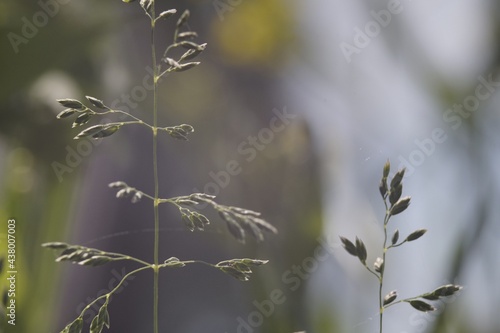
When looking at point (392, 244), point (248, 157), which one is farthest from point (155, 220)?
point (248, 157)

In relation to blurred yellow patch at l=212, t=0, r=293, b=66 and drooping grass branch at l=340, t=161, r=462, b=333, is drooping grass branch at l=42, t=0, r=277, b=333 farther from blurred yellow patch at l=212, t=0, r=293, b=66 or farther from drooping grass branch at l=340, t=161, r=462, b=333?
blurred yellow patch at l=212, t=0, r=293, b=66

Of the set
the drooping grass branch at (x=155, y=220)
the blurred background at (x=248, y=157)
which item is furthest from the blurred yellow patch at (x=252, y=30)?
the drooping grass branch at (x=155, y=220)

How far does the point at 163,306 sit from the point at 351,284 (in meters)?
0.45

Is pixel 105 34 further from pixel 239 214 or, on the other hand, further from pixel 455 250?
pixel 239 214

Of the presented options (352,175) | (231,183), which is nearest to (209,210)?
(231,183)

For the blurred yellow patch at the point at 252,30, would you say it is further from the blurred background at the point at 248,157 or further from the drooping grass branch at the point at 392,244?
the drooping grass branch at the point at 392,244

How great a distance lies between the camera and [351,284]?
682 mm

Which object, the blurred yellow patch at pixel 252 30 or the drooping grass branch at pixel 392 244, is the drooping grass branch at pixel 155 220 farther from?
the blurred yellow patch at pixel 252 30

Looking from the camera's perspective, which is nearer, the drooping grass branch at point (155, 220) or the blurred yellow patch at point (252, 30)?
the drooping grass branch at point (155, 220)

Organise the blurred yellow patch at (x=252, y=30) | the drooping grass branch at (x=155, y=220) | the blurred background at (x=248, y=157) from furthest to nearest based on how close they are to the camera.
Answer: the blurred yellow patch at (x=252, y=30)
the blurred background at (x=248, y=157)
the drooping grass branch at (x=155, y=220)

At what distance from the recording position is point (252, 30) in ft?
3.13

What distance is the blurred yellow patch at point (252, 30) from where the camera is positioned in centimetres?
96

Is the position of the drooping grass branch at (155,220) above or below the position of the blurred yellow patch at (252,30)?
below

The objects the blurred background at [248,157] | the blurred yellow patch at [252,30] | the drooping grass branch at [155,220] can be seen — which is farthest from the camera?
the blurred yellow patch at [252,30]
